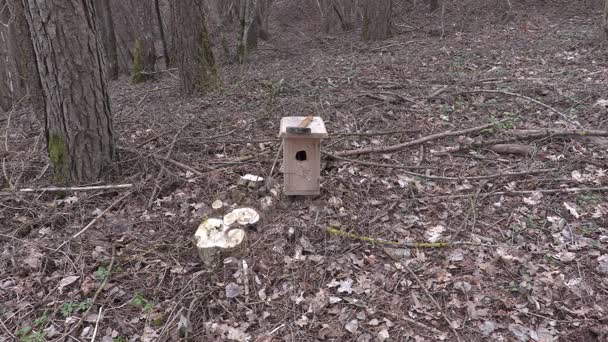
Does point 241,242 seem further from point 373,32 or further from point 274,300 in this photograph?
point 373,32

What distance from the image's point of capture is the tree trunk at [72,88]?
361cm

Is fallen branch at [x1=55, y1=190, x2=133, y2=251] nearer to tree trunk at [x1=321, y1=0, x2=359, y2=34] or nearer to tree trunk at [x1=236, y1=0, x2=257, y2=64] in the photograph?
tree trunk at [x1=236, y1=0, x2=257, y2=64]

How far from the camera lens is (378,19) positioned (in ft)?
34.0

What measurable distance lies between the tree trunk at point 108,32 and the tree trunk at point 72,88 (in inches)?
313

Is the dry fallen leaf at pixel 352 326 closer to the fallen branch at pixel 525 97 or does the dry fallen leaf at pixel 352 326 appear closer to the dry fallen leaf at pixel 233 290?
the dry fallen leaf at pixel 233 290

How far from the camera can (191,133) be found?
516 centimetres

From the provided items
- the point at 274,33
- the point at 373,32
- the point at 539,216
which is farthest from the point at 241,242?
the point at 274,33

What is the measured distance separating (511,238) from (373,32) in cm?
818

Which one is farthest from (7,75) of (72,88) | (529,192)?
(529,192)

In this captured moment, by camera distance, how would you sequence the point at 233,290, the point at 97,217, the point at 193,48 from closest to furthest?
1. the point at 233,290
2. the point at 97,217
3. the point at 193,48

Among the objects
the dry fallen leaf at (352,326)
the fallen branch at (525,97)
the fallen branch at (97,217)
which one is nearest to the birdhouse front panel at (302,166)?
the dry fallen leaf at (352,326)

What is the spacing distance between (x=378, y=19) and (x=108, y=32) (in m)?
7.21

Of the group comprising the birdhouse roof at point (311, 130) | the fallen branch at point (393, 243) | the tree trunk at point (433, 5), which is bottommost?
the fallen branch at point (393, 243)

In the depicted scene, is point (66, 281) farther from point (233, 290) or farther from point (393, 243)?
point (393, 243)
